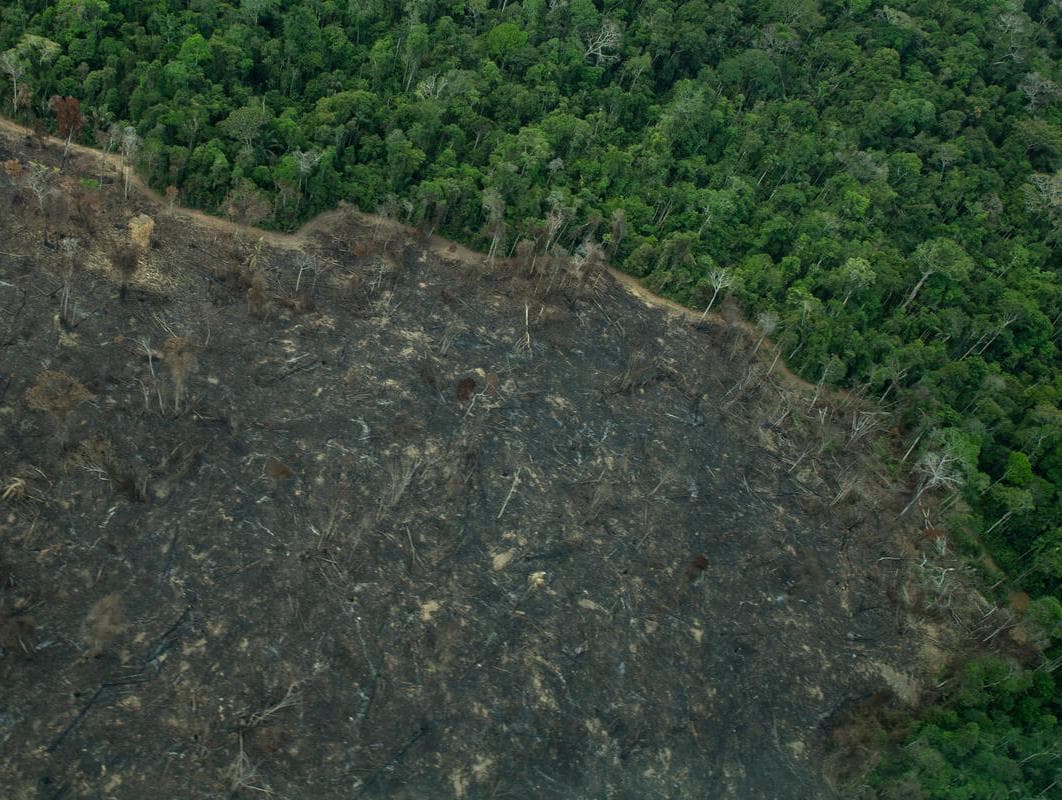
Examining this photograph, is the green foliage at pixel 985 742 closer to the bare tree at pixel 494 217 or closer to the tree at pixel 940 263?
the tree at pixel 940 263

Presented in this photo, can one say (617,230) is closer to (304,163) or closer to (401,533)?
(304,163)

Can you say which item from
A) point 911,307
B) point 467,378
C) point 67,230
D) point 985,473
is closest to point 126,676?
point 467,378

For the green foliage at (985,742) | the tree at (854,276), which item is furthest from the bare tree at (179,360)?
the tree at (854,276)

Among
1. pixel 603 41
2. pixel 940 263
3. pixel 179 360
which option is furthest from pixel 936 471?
pixel 603 41

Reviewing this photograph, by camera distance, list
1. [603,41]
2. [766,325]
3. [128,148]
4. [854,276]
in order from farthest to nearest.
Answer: [603,41] → [854,276] → [766,325] → [128,148]

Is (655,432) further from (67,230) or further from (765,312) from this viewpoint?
(67,230)

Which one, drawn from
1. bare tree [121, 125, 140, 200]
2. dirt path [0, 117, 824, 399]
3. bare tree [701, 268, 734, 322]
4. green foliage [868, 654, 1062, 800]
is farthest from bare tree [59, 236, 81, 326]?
green foliage [868, 654, 1062, 800]

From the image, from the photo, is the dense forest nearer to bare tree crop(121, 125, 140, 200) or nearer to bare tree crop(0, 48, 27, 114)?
bare tree crop(0, 48, 27, 114)
